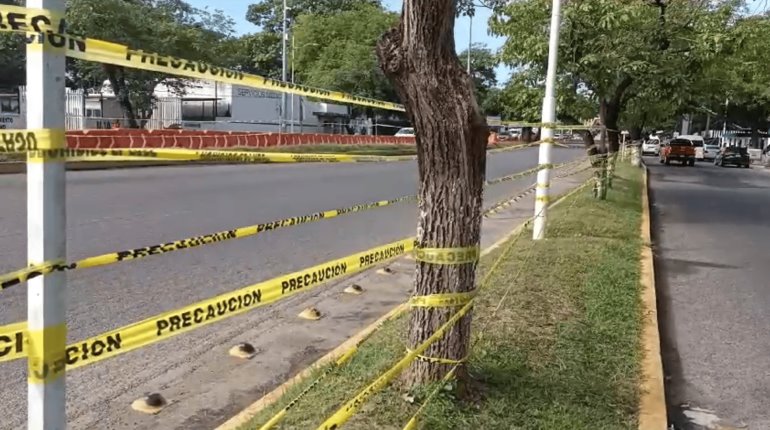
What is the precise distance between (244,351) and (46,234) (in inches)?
123

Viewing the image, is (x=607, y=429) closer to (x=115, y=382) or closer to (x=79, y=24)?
(x=115, y=382)

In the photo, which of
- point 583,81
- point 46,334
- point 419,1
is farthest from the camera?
point 583,81

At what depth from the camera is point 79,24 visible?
27609mm

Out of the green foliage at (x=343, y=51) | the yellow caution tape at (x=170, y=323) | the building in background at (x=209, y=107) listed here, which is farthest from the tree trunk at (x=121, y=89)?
the yellow caution tape at (x=170, y=323)

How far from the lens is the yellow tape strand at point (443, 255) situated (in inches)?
134

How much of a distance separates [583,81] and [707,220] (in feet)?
12.3

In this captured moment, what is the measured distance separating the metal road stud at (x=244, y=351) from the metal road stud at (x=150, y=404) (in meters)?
0.83

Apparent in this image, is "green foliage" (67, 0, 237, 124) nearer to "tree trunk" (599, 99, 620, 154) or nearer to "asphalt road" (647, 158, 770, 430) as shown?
"tree trunk" (599, 99, 620, 154)

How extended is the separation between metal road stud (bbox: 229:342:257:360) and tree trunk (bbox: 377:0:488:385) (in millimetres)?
1456

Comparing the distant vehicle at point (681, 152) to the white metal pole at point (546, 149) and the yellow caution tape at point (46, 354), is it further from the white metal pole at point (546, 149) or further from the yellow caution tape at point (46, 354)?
→ the yellow caution tape at point (46, 354)

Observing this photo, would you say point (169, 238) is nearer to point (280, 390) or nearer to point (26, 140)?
point (280, 390)

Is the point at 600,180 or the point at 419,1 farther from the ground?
the point at 419,1

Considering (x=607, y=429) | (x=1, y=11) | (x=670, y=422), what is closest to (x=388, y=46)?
(x=1, y=11)

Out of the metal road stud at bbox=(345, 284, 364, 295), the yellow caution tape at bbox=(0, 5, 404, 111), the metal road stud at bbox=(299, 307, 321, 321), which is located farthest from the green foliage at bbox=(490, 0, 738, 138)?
the yellow caution tape at bbox=(0, 5, 404, 111)
